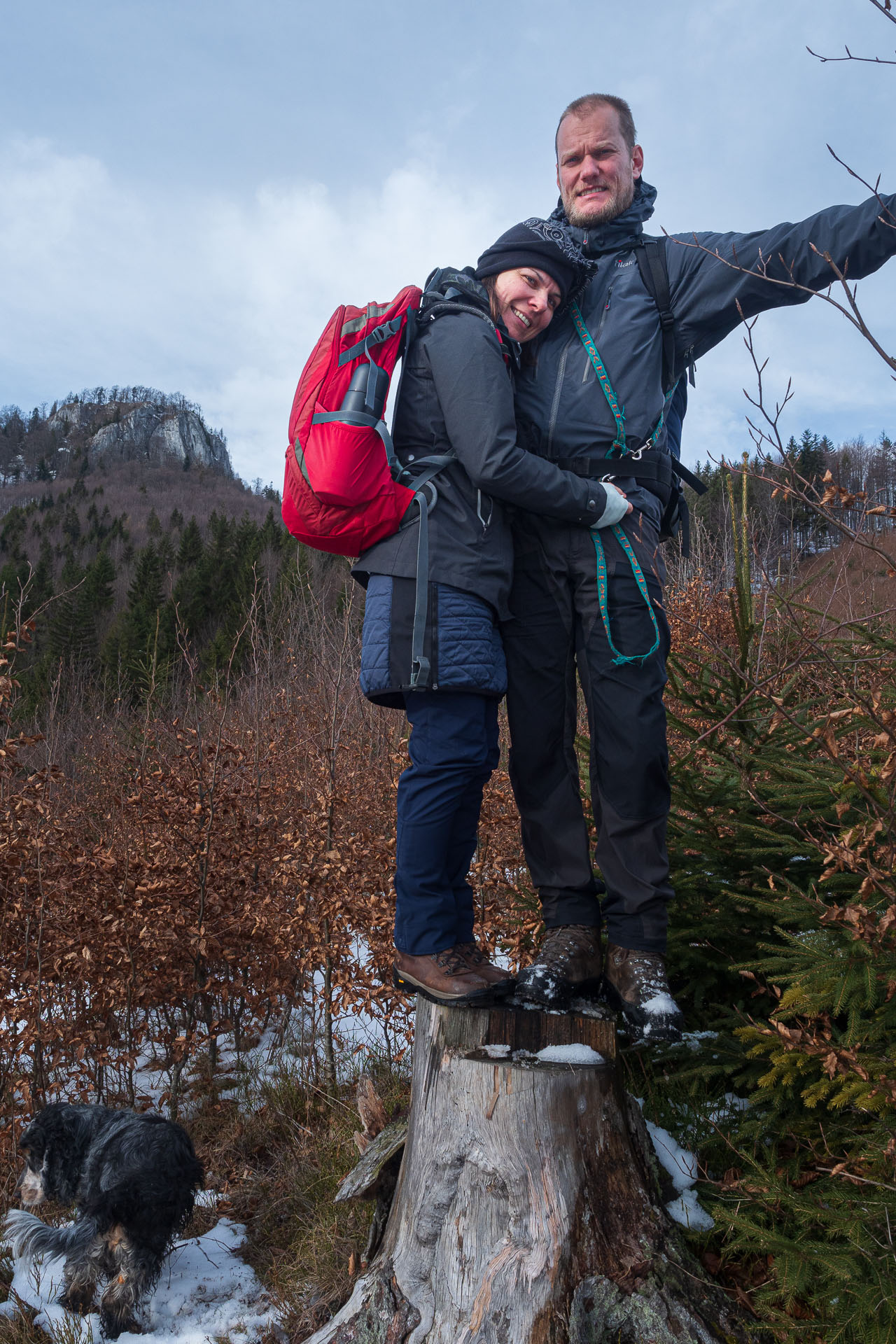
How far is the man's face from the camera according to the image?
101 inches

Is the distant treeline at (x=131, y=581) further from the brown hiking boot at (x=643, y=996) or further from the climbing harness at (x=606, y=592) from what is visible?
the brown hiking boot at (x=643, y=996)

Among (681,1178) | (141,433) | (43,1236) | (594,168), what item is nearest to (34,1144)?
(43,1236)

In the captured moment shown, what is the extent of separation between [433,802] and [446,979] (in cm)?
47

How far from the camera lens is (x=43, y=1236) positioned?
116 inches

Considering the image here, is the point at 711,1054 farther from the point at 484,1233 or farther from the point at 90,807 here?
the point at 90,807

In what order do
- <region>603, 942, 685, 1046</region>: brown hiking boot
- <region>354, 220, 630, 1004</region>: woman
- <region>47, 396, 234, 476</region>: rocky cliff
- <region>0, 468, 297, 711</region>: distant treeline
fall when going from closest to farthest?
<region>603, 942, 685, 1046</region>: brown hiking boot
<region>354, 220, 630, 1004</region>: woman
<region>0, 468, 297, 711</region>: distant treeline
<region>47, 396, 234, 476</region>: rocky cliff

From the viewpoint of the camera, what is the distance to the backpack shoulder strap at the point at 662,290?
2.48m

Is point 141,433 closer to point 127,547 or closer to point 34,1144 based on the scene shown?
point 127,547

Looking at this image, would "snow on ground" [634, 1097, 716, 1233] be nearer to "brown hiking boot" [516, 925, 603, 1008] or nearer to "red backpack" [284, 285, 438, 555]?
"brown hiking boot" [516, 925, 603, 1008]

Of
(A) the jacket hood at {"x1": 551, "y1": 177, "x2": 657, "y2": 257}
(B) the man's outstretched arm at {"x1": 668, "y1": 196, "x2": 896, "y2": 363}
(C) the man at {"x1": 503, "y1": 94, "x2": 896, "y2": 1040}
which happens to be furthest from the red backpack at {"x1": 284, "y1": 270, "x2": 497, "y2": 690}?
(B) the man's outstretched arm at {"x1": 668, "y1": 196, "x2": 896, "y2": 363}

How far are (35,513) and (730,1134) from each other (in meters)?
65.4

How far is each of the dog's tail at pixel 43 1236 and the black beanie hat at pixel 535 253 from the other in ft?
10.9

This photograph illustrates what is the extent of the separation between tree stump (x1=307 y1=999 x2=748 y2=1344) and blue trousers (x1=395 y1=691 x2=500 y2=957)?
0.81 ft

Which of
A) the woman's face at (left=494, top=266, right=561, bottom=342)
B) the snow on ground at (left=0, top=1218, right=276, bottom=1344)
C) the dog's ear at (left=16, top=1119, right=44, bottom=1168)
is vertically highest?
the woman's face at (left=494, top=266, right=561, bottom=342)
